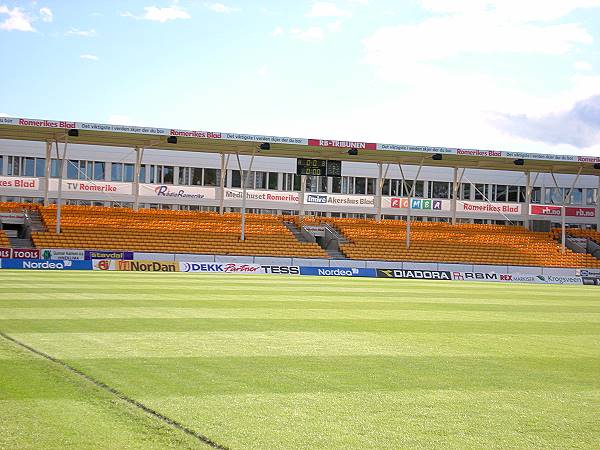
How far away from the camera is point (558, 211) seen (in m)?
64.4

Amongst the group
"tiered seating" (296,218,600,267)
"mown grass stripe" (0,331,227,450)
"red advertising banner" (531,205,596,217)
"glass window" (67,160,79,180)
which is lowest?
"mown grass stripe" (0,331,227,450)

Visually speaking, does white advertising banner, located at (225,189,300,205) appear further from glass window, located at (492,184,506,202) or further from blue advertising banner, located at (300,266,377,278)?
glass window, located at (492,184,506,202)

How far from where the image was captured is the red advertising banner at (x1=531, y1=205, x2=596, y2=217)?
63.6 metres

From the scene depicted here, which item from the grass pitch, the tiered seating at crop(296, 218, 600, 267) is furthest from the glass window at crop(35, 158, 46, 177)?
the grass pitch

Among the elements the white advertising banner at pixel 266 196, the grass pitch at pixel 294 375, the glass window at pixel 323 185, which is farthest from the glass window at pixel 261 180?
the grass pitch at pixel 294 375

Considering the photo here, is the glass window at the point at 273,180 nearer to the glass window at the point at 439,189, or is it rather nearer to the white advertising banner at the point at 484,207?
the glass window at the point at 439,189

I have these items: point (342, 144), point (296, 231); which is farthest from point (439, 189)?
point (342, 144)

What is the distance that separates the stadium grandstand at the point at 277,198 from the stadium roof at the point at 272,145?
3.6 inches

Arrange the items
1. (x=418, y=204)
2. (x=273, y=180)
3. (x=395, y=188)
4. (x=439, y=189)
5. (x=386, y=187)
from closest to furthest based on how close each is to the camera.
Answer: (x=273, y=180) < (x=418, y=204) < (x=386, y=187) < (x=395, y=188) < (x=439, y=189)

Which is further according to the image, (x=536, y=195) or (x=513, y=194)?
(x=536, y=195)

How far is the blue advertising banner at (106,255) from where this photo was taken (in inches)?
1576

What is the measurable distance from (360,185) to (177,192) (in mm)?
15266

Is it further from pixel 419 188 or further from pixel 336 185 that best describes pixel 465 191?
pixel 336 185

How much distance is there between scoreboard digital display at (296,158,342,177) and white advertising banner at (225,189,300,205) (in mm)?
11871
